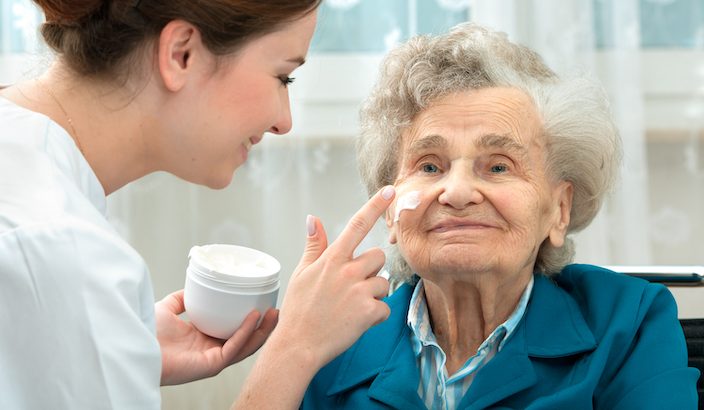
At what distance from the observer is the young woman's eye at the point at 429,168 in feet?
5.31

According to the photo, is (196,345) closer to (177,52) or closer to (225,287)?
(225,287)

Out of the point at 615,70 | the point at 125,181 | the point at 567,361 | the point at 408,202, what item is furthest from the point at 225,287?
the point at 615,70

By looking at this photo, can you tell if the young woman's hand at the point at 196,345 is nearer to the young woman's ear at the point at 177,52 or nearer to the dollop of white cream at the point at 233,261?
the dollop of white cream at the point at 233,261

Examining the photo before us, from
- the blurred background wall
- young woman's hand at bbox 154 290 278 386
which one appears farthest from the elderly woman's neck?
the blurred background wall

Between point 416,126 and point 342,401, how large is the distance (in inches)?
19.5

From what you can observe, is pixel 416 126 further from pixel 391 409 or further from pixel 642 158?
pixel 642 158

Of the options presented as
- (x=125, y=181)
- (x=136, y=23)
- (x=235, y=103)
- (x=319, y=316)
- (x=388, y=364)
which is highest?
(x=136, y=23)

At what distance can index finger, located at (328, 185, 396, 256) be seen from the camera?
1.42m

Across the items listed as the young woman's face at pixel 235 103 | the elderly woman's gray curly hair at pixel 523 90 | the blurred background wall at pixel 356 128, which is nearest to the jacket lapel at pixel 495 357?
the elderly woman's gray curly hair at pixel 523 90

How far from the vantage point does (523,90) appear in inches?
63.7

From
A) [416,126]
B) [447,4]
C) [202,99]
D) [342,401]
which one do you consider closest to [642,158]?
[447,4]

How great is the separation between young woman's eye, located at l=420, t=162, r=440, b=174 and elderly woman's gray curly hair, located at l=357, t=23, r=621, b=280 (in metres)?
0.08

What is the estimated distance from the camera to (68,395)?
1.04 metres

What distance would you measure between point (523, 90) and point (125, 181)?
70 cm
